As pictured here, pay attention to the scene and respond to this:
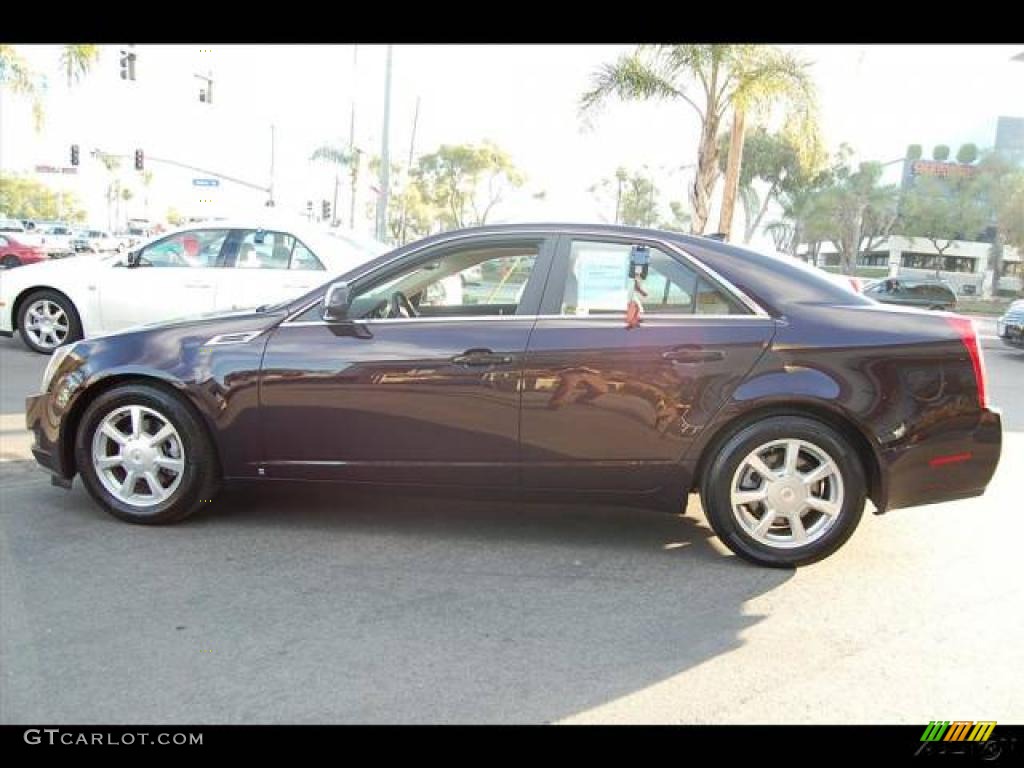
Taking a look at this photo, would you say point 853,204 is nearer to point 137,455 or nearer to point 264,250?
point 264,250

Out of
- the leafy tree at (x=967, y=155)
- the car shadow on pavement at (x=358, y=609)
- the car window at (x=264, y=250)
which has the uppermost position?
the leafy tree at (x=967, y=155)

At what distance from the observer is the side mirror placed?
4141 millimetres

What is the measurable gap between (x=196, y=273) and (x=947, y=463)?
734 cm

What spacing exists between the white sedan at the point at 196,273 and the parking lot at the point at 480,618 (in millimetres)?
4089

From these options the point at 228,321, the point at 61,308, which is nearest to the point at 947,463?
the point at 228,321

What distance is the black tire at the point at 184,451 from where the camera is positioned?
4.30m

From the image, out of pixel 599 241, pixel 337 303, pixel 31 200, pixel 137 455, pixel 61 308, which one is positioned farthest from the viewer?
pixel 31 200

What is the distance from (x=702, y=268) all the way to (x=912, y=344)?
1.03 m

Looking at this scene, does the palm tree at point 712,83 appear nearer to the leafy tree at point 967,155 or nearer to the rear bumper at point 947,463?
the rear bumper at point 947,463

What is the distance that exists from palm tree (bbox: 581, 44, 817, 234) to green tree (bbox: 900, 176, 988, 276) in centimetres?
4304

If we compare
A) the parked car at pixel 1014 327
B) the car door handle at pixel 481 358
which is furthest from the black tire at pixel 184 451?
the parked car at pixel 1014 327

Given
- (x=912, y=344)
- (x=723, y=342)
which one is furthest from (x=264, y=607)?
(x=912, y=344)

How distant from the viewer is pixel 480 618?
136 inches

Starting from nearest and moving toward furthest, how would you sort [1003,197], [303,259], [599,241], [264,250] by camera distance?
[599,241]
[303,259]
[264,250]
[1003,197]
